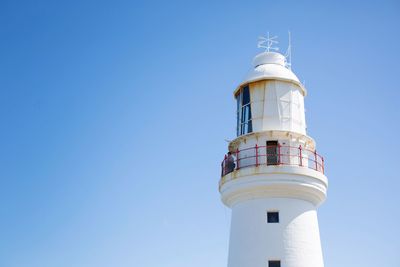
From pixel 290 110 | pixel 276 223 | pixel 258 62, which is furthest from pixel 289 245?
pixel 258 62

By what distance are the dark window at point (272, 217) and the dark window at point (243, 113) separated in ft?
9.82

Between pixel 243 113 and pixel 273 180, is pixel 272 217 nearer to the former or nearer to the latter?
pixel 273 180

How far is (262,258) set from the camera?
1700 centimetres

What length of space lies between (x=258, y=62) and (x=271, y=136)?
12.2 feet

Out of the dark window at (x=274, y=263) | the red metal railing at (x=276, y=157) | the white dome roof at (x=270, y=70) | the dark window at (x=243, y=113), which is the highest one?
the white dome roof at (x=270, y=70)

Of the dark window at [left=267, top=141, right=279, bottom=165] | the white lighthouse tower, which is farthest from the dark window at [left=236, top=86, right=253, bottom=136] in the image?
the dark window at [left=267, top=141, right=279, bottom=165]

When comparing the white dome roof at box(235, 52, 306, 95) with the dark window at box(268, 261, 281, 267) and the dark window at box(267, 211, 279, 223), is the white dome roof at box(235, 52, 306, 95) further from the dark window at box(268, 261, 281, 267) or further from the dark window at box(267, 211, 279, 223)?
the dark window at box(268, 261, 281, 267)

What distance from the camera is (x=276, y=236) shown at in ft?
56.6

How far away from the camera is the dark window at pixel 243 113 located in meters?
19.1

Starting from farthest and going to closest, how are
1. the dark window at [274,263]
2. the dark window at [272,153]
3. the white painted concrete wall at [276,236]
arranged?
1. the dark window at [272,153]
2. the white painted concrete wall at [276,236]
3. the dark window at [274,263]

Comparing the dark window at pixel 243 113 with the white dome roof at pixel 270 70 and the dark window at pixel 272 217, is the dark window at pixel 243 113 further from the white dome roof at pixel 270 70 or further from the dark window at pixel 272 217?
the dark window at pixel 272 217

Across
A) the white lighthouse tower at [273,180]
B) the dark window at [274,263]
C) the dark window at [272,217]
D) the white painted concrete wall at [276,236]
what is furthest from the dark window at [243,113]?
the dark window at [274,263]

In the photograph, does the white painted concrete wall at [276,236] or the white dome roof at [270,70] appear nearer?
the white painted concrete wall at [276,236]

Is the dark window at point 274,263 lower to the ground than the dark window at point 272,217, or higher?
lower
